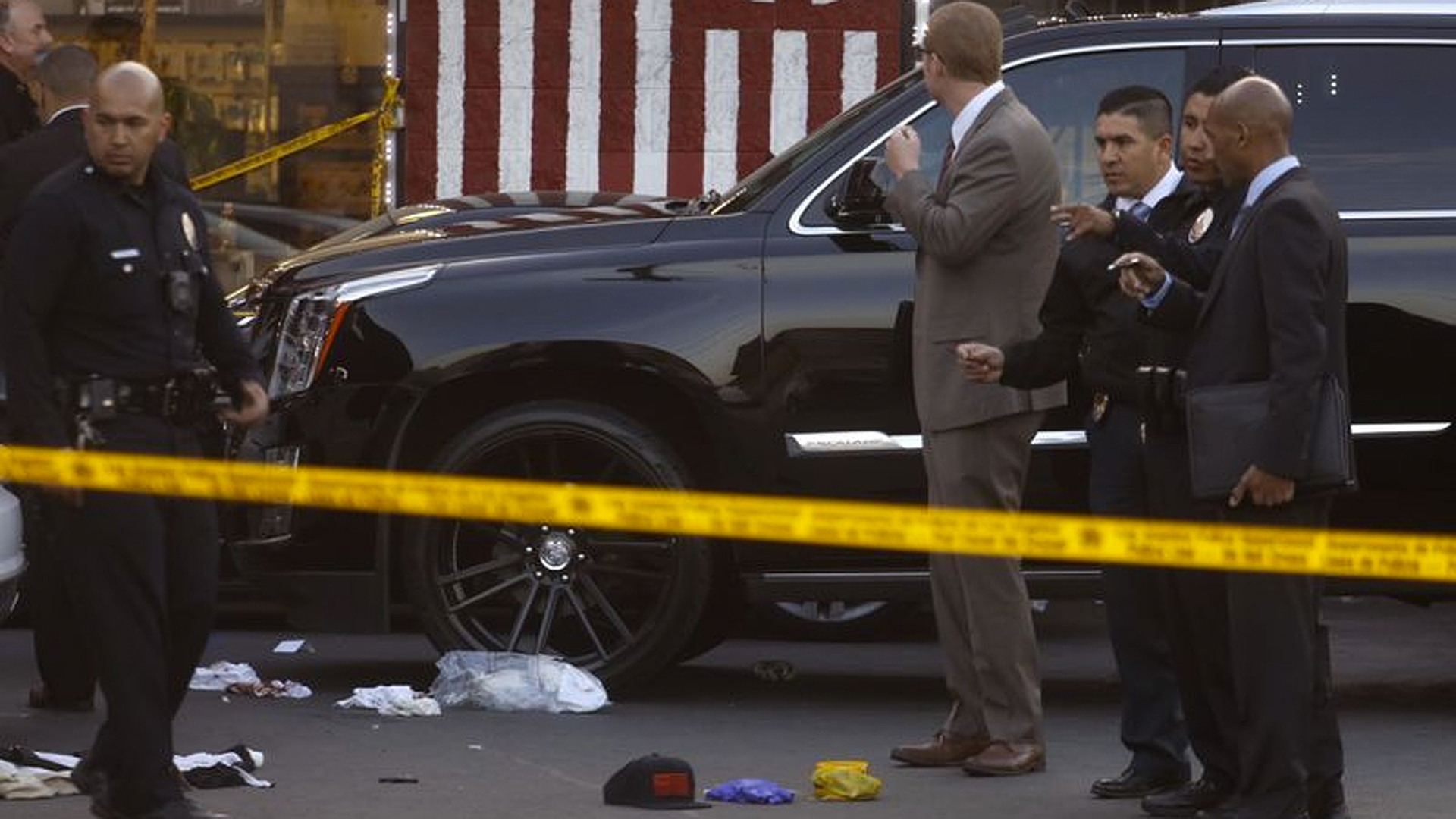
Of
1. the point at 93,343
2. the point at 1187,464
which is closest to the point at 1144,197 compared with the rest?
the point at 1187,464

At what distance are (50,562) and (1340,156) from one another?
4113mm

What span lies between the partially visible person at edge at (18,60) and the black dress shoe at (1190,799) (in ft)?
14.9

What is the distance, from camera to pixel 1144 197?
8703mm

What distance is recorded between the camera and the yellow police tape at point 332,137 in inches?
638

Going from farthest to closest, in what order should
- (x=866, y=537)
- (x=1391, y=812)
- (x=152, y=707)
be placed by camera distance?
(x=866, y=537) → (x=1391, y=812) → (x=152, y=707)

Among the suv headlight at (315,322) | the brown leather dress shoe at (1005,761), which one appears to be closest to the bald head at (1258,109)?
the brown leather dress shoe at (1005,761)

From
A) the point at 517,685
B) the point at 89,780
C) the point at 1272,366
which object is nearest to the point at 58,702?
the point at 517,685

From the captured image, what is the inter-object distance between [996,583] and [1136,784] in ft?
2.27

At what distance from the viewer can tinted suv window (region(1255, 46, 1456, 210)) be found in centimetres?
1002

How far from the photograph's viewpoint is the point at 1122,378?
8492mm

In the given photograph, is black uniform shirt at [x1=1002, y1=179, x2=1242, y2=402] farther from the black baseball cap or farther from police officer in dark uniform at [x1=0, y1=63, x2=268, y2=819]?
police officer in dark uniform at [x1=0, y1=63, x2=268, y2=819]

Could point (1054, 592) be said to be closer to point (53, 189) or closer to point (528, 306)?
point (528, 306)

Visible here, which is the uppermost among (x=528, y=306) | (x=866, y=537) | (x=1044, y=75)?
(x=1044, y=75)

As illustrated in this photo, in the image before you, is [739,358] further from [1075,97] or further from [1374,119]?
[1374,119]
